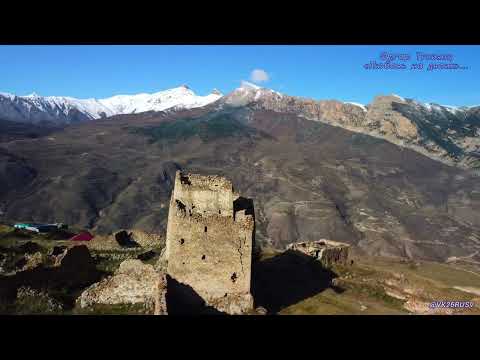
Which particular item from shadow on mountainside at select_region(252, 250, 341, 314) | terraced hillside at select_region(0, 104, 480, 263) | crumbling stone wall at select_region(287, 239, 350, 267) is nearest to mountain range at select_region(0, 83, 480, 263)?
terraced hillside at select_region(0, 104, 480, 263)

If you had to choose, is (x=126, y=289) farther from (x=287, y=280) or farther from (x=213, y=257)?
(x=287, y=280)

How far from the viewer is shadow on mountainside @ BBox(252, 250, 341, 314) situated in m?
22.8

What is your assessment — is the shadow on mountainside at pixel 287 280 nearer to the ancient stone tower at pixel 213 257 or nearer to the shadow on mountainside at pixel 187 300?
the ancient stone tower at pixel 213 257

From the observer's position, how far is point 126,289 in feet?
63.0

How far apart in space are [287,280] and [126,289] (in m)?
11.2

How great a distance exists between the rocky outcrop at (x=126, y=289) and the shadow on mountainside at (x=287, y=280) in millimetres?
5122

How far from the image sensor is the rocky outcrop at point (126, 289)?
1880 centimetres

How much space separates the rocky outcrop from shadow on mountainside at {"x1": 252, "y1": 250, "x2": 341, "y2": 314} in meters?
5.12

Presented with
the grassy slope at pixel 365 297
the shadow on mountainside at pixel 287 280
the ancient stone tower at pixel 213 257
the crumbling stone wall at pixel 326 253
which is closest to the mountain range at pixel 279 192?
the crumbling stone wall at pixel 326 253
